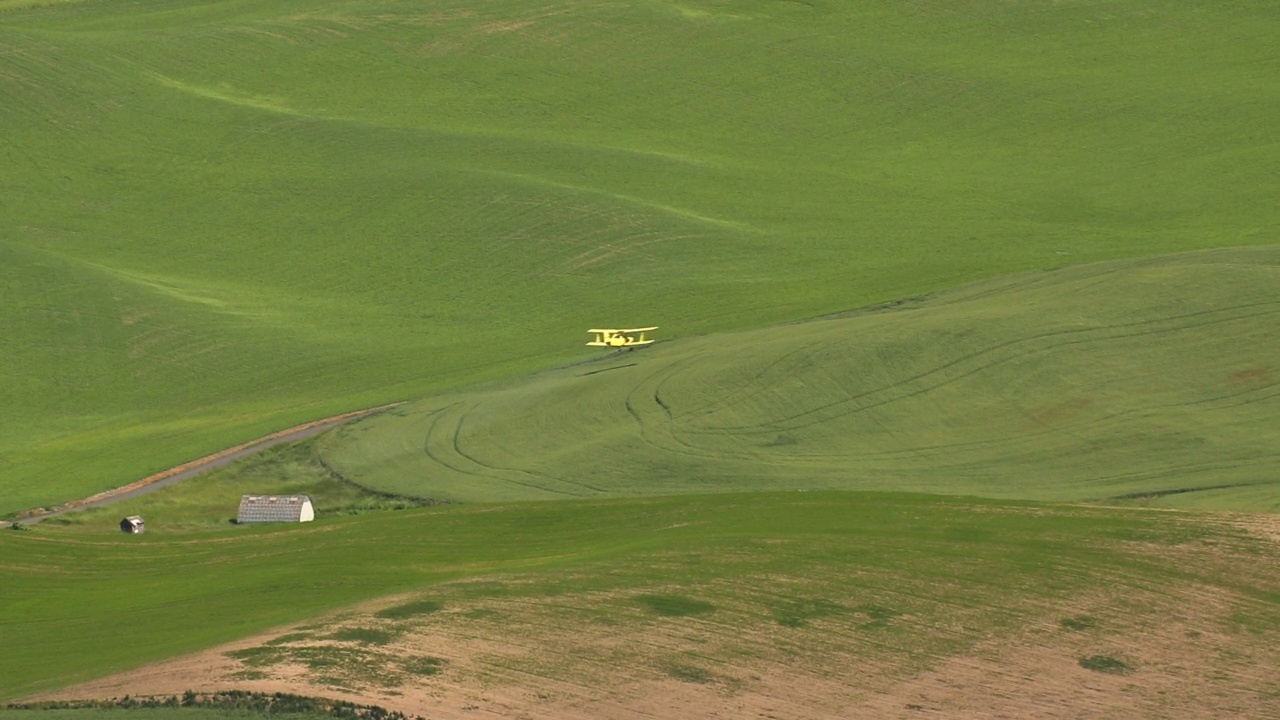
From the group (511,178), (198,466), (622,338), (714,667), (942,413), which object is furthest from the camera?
(511,178)

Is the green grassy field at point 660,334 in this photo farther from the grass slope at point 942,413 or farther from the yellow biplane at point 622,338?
the yellow biplane at point 622,338

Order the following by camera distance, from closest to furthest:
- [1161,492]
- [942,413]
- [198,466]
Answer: [1161,492]
[942,413]
[198,466]

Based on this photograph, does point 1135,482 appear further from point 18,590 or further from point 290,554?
point 18,590

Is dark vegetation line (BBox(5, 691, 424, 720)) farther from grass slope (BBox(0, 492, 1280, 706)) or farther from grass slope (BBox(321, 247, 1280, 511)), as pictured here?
grass slope (BBox(321, 247, 1280, 511))

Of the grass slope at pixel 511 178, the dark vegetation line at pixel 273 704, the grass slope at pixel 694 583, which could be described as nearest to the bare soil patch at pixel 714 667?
the grass slope at pixel 694 583

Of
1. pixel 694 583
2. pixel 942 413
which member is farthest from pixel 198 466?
pixel 694 583

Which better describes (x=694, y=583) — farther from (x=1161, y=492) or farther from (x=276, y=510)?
(x=276, y=510)
